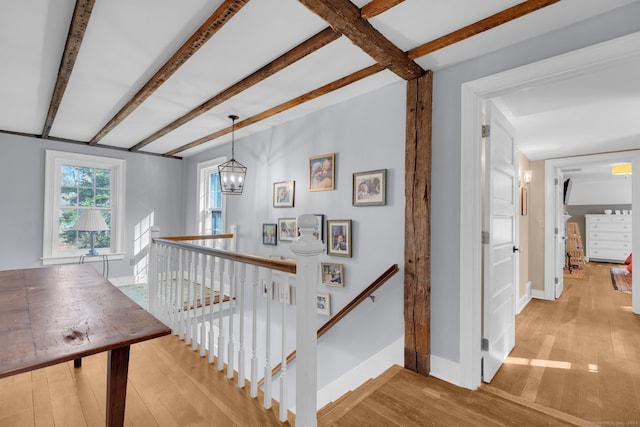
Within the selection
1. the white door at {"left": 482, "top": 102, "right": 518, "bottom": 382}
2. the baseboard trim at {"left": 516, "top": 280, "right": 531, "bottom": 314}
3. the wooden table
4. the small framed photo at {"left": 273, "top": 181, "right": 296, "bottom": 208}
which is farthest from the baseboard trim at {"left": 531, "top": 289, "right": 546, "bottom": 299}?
the wooden table

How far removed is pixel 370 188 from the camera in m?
2.64

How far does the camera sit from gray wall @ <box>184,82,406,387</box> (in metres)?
2.45

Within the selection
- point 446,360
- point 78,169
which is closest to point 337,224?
point 446,360

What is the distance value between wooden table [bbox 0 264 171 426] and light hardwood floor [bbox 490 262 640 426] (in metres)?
2.34

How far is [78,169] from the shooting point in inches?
183

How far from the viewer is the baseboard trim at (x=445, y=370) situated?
2.01 meters

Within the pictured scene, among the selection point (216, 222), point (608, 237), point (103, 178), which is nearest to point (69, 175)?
point (103, 178)

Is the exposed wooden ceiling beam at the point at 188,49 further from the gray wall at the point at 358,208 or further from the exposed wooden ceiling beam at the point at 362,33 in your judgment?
the gray wall at the point at 358,208

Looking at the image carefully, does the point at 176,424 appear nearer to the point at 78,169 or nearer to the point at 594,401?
the point at 594,401

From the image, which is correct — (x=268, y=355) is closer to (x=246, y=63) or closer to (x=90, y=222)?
(x=246, y=63)

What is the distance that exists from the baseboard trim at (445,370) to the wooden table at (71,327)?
1782mm

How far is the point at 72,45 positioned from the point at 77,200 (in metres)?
3.54

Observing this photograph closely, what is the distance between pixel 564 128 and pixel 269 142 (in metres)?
3.32

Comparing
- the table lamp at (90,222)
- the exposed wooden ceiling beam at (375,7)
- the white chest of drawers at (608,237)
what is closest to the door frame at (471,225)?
the exposed wooden ceiling beam at (375,7)
